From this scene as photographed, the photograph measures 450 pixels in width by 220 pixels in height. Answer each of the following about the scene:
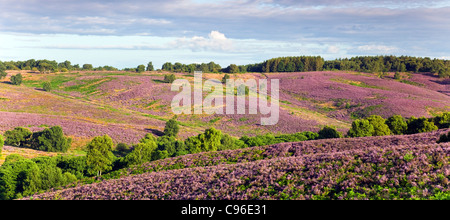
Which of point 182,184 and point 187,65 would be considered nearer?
point 182,184

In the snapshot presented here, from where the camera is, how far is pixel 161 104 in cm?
9331

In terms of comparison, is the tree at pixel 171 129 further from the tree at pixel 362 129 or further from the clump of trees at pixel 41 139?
the tree at pixel 362 129

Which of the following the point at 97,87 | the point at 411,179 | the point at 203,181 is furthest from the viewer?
the point at 97,87

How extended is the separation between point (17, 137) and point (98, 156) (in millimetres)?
26137

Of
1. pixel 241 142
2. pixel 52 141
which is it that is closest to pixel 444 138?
pixel 241 142

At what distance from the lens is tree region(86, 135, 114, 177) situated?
3447cm

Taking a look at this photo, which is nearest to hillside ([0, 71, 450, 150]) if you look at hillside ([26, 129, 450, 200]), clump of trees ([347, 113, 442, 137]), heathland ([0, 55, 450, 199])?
heathland ([0, 55, 450, 199])

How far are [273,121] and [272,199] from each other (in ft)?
218

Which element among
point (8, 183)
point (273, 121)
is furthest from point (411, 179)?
point (273, 121)

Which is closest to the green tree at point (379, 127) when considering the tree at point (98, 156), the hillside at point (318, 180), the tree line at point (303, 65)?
the hillside at point (318, 180)

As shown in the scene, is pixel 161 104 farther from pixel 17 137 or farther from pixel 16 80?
pixel 16 80

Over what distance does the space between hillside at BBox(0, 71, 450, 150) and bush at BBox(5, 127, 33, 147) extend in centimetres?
404
